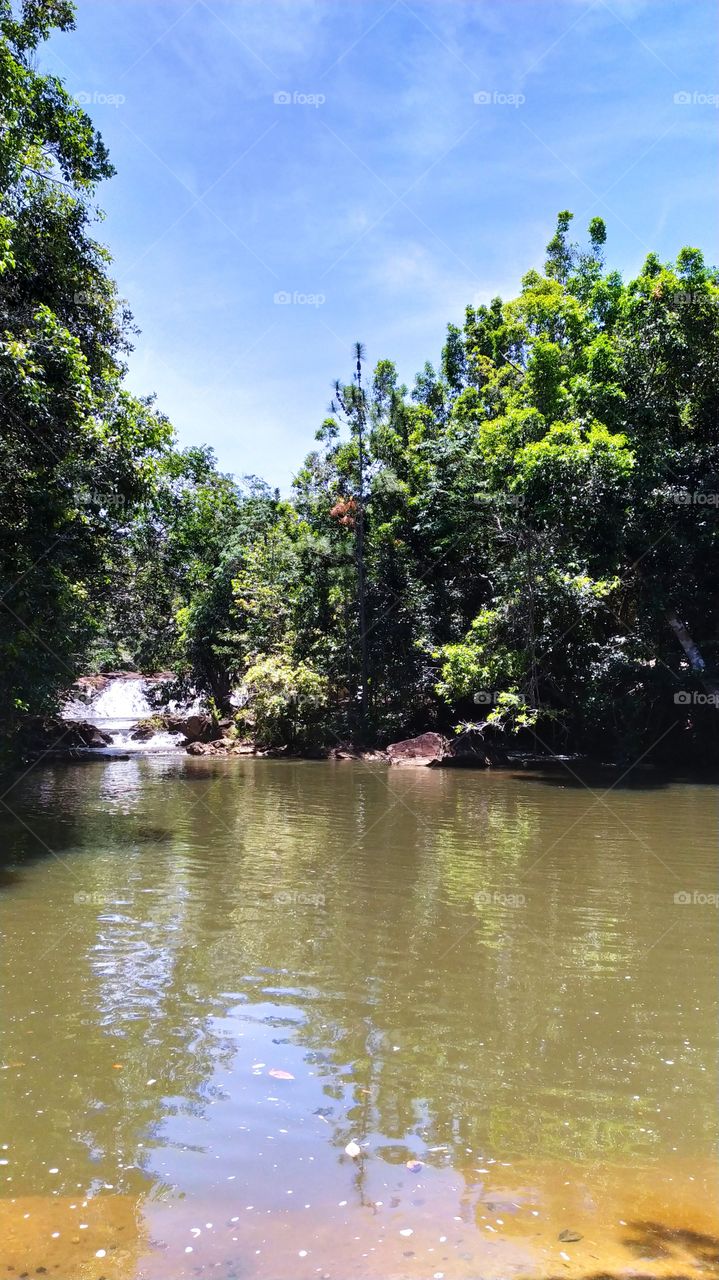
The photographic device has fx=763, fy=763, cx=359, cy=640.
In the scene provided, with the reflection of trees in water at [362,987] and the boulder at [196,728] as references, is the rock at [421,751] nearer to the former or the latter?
the boulder at [196,728]

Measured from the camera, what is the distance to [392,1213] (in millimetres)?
3301

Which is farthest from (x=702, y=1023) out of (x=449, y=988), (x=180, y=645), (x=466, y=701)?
(x=180, y=645)

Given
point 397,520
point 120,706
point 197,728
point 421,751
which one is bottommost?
point 421,751

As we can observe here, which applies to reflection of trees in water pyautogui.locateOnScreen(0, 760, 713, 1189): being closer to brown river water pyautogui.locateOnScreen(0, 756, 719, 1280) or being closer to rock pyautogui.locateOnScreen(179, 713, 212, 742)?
brown river water pyautogui.locateOnScreen(0, 756, 719, 1280)

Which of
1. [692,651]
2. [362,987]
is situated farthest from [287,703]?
[362,987]

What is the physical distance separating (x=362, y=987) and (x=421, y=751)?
63.2 ft

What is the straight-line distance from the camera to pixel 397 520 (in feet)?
93.5

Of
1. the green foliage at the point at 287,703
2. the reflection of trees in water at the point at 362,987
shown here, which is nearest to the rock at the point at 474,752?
the green foliage at the point at 287,703

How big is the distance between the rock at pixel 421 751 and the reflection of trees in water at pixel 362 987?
40.2ft

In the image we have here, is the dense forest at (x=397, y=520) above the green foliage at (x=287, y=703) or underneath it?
above

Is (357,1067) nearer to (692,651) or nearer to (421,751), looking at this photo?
(692,651)

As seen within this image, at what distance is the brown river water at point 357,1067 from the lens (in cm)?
315

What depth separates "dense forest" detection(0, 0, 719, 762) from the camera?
1226 cm

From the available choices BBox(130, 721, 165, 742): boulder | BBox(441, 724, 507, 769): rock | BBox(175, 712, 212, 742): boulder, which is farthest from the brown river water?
BBox(130, 721, 165, 742): boulder
